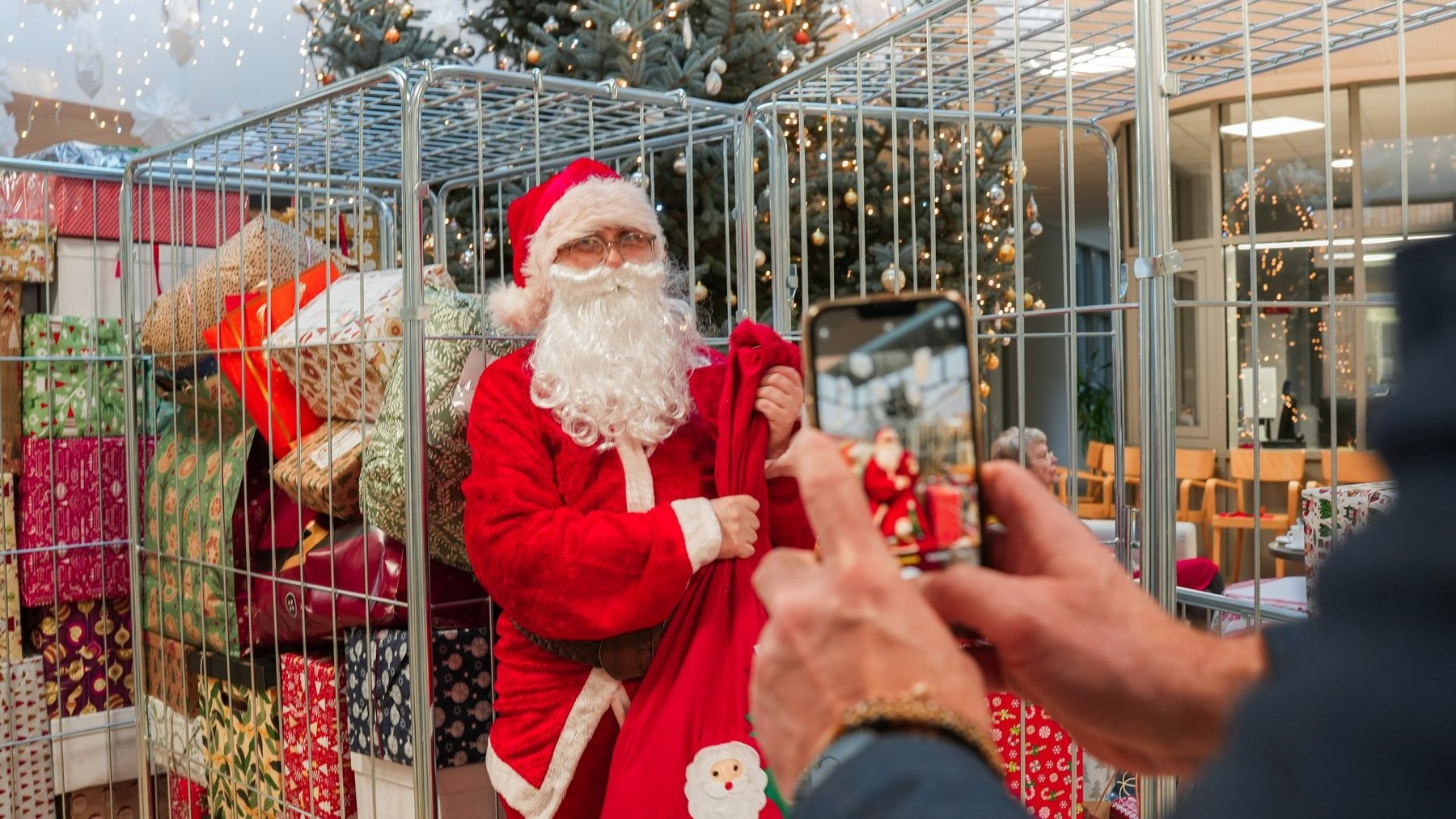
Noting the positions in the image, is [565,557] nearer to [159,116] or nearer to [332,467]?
[332,467]

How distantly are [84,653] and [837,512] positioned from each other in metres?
3.19

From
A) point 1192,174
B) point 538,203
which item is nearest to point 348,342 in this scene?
point 538,203

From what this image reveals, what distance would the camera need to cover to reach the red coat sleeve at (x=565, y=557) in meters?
1.91

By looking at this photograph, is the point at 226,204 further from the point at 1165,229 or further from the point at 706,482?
the point at 1165,229

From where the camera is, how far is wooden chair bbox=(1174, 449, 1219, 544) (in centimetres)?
650

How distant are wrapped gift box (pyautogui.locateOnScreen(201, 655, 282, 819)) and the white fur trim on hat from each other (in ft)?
3.12

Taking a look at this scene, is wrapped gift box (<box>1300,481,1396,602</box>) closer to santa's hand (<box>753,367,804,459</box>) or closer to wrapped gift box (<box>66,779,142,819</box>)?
santa's hand (<box>753,367,804,459</box>)

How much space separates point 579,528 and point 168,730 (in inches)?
64.7

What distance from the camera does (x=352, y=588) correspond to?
7.97 feet

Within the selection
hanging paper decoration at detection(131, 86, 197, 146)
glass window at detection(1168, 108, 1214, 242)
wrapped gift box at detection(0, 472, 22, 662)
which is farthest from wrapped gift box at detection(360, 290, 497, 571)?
glass window at detection(1168, 108, 1214, 242)

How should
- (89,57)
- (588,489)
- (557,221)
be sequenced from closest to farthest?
(588,489) → (557,221) → (89,57)

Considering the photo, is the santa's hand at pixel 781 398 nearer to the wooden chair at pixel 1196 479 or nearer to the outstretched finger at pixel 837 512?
the outstretched finger at pixel 837 512

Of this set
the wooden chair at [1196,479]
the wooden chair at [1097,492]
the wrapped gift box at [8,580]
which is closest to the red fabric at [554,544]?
the wrapped gift box at [8,580]

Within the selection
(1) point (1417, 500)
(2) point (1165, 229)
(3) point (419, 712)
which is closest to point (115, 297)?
(3) point (419, 712)
